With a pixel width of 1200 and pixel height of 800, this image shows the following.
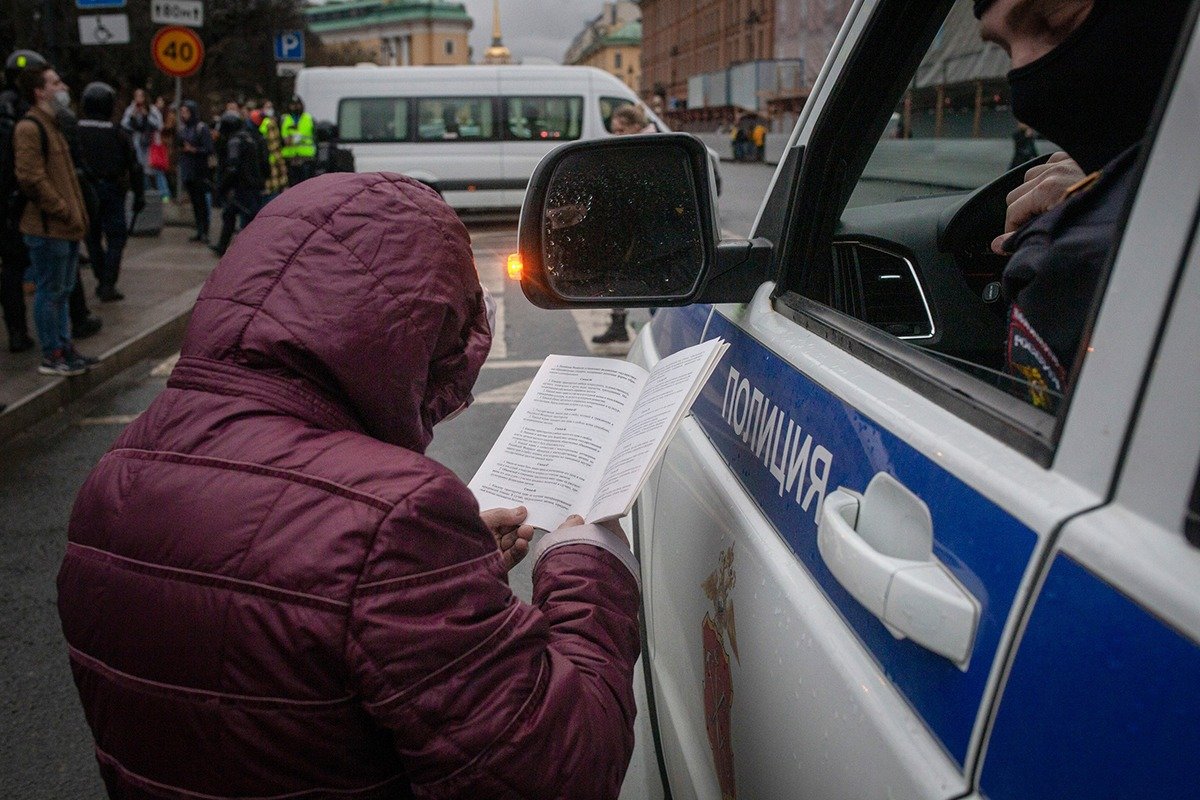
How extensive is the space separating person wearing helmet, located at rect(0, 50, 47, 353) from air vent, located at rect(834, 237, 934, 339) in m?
5.83

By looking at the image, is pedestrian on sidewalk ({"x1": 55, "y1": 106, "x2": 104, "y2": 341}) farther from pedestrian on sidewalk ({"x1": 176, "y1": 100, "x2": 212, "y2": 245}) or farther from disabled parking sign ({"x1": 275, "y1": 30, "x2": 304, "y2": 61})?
disabled parking sign ({"x1": 275, "y1": 30, "x2": 304, "y2": 61})

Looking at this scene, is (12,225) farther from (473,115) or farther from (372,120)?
(372,120)

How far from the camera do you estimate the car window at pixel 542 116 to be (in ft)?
57.1

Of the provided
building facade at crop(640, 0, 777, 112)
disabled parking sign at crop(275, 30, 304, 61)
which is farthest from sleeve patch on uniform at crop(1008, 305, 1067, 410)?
disabled parking sign at crop(275, 30, 304, 61)

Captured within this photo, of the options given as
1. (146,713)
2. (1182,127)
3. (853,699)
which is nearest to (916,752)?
(853,699)

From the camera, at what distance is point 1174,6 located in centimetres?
90

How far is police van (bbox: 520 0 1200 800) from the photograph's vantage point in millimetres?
687

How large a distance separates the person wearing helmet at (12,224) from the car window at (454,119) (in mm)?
10791

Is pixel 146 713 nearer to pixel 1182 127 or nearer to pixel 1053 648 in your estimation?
pixel 1053 648

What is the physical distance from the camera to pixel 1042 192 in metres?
1.36

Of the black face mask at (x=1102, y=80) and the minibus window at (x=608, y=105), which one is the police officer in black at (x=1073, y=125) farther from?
the minibus window at (x=608, y=105)

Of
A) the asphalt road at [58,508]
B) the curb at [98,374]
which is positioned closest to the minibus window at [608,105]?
the asphalt road at [58,508]

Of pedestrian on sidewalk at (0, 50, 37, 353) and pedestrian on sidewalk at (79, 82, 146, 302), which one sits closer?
pedestrian on sidewalk at (0, 50, 37, 353)

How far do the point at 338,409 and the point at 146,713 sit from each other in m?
0.38
